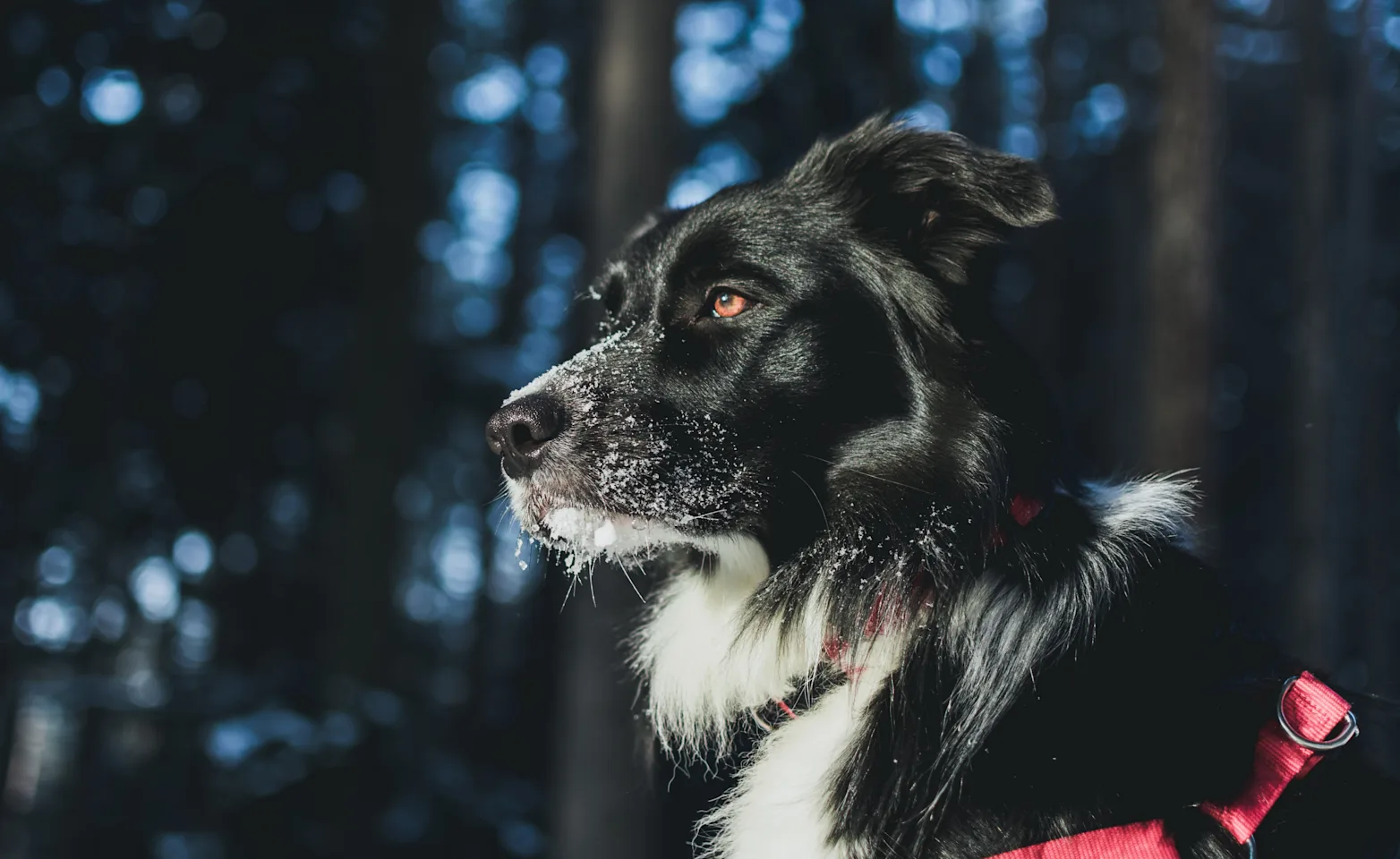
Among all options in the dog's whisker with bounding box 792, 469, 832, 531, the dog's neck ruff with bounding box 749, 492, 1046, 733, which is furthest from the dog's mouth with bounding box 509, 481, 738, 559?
the dog's neck ruff with bounding box 749, 492, 1046, 733

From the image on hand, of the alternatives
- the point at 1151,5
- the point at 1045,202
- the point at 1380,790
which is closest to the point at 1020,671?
the point at 1380,790

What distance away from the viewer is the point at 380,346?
30.9ft

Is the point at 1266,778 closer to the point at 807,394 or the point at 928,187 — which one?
the point at 807,394

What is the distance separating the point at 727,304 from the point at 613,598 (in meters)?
2.60

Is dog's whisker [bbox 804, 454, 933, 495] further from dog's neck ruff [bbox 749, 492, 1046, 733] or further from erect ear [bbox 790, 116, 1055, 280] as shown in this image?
erect ear [bbox 790, 116, 1055, 280]

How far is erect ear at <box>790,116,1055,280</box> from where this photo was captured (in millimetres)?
2463

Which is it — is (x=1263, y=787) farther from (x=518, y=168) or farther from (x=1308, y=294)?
(x=518, y=168)

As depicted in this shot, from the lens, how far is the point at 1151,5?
1218 centimetres

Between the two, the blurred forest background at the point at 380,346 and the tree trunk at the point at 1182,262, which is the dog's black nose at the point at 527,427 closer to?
the blurred forest background at the point at 380,346

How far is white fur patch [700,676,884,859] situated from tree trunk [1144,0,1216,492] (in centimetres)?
561

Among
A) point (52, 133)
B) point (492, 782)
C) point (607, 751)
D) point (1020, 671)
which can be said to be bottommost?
point (492, 782)

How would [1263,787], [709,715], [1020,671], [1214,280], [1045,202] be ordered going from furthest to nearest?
[1214,280], [709,715], [1045,202], [1020,671], [1263,787]

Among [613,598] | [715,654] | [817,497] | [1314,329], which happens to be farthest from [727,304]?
[1314,329]

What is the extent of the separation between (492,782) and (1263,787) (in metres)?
7.21
